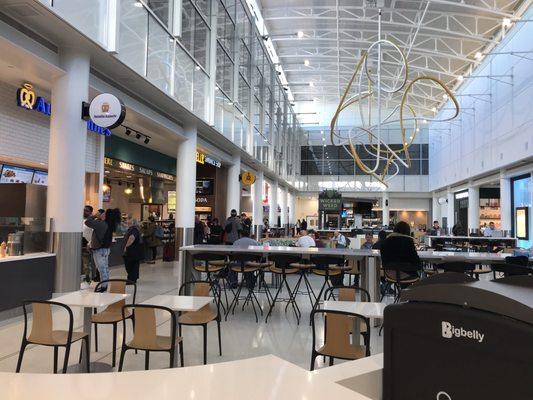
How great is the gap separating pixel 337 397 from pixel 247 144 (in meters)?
15.4

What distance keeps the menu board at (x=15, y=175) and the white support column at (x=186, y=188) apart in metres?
3.81

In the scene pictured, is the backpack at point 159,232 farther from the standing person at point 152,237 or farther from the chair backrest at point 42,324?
the chair backrest at point 42,324

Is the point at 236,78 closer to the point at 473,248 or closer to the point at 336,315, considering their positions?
the point at 473,248

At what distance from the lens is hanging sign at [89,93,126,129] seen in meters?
6.70

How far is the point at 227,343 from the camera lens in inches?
193

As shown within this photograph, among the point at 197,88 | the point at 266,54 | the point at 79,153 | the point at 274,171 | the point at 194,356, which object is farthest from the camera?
the point at 274,171

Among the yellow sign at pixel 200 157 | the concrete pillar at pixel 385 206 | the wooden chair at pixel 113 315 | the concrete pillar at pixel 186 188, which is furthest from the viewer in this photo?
the concrete pillar at pixel 385 206

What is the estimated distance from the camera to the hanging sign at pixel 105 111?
6695mm

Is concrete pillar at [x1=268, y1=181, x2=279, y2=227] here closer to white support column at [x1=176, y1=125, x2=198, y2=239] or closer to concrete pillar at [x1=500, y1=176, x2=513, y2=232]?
concrete pillar at [x1=500, y1=176, x2=513, y2=232]

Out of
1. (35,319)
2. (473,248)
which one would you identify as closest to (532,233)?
(473,248)

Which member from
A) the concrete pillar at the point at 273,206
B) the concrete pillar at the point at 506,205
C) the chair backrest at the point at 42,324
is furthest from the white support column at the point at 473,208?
the chair backrest at the point at 42,324

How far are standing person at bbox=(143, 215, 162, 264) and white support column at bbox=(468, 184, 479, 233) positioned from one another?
14460 millimetres

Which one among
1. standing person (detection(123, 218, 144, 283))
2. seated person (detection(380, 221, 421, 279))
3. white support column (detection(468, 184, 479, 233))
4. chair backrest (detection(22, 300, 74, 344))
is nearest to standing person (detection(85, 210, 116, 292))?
standing person (detection(123, 218, 144, 283))

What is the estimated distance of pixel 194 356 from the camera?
14.5 ft
